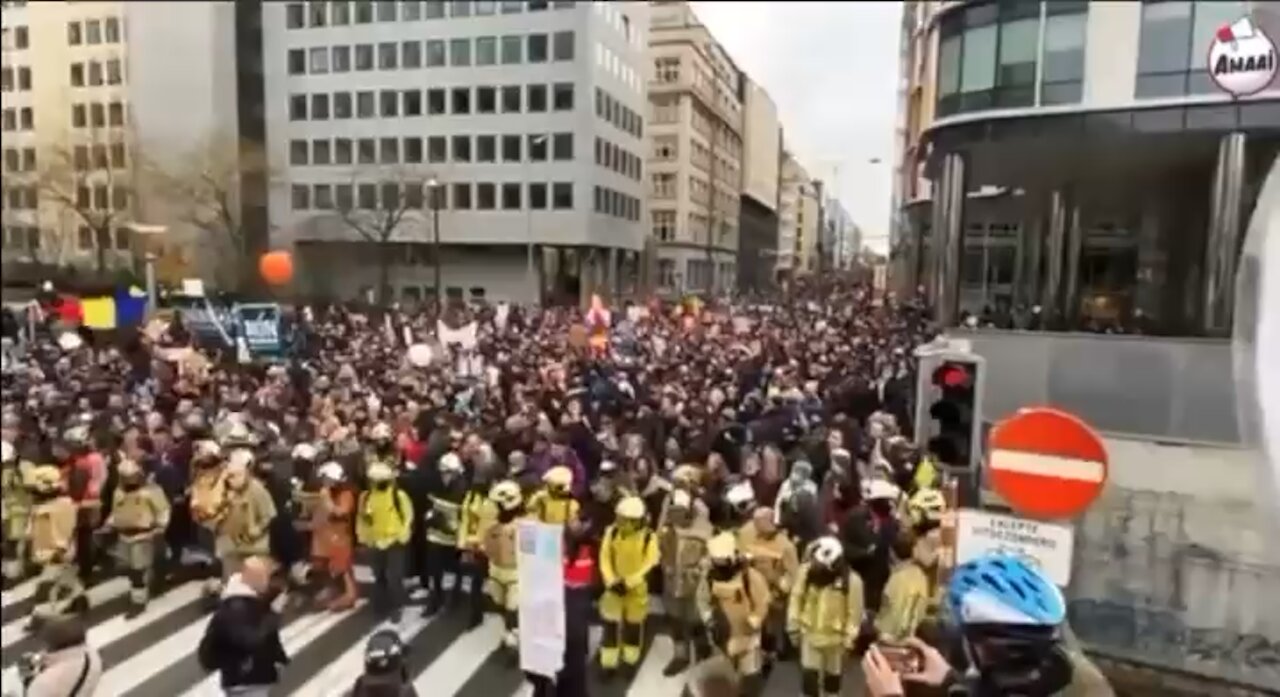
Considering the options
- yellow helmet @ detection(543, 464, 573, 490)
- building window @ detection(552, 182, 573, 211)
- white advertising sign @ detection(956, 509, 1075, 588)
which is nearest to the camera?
white advertising sign @ detection(956, 509, 1075, 588)

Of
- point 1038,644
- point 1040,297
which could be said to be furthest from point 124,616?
point 1040,297

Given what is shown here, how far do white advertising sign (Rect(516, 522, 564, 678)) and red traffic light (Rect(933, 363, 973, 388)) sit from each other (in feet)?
2.73

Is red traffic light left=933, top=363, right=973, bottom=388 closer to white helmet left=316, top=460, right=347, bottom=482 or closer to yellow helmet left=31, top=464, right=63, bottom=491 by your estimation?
white helmet left=316, top=460, right=347, bottom=482

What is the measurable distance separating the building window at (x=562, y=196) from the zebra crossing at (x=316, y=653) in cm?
96

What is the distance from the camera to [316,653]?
2062mm

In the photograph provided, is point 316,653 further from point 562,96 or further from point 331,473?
point 562,96

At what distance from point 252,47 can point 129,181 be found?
1.04ft

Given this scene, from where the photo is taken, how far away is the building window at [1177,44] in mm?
1689

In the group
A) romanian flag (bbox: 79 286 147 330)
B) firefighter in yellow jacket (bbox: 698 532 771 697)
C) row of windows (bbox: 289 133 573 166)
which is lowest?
firefighter in yellow jacket (bbox: 698 532 771 697)

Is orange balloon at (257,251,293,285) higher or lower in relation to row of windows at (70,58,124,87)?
lower

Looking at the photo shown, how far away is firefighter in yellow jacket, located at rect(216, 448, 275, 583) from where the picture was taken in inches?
88.9

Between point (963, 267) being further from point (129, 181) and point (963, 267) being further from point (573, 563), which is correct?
point (129, 181)

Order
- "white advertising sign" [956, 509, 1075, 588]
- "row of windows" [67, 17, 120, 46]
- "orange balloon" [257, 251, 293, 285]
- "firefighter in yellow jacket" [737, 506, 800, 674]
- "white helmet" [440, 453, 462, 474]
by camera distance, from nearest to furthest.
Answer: "white advertising sign" [956, 509, 1075, 588]
"row of windows" [67, 17, 120, 46]
"orange balloon" [257, 251, 293, 285]
"firefighter in yellow jacket" [737, 506, 800, 674]
"white helmet" [440, 453, 462, 474]

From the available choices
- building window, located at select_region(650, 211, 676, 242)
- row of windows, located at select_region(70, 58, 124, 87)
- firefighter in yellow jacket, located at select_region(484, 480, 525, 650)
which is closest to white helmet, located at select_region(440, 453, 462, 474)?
firefighter in yellow jacket, located at select_region(484, 480, 525, 650)
